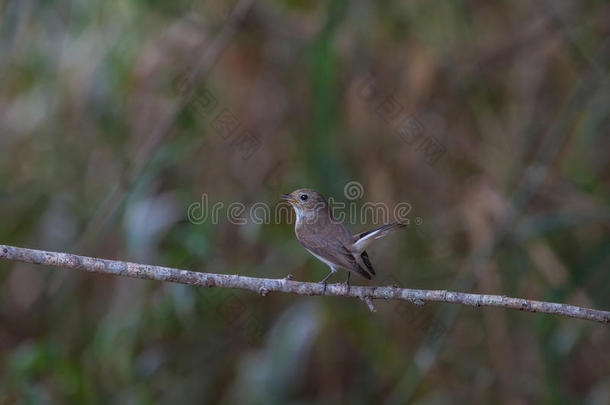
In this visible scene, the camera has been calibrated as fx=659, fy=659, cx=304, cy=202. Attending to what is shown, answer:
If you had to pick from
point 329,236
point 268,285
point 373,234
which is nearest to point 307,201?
point 329,236

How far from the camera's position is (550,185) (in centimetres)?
692

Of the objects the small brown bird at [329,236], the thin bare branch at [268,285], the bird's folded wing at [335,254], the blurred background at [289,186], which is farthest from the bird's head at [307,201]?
the thin bare branch at [268,285]

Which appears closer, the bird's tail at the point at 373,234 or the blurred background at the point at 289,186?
the bird's tail at the point at 373,234

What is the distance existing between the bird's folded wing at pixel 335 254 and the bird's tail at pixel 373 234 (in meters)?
0.09

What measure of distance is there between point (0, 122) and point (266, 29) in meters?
3.20

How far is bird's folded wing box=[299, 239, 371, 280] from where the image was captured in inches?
163

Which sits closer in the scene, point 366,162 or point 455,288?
point 455,288

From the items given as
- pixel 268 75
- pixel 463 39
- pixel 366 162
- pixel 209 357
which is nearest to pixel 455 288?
pixel 366 162

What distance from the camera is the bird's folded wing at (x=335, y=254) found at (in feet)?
13.6

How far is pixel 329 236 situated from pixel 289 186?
130 cm

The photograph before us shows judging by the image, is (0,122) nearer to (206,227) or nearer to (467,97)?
(206,227)

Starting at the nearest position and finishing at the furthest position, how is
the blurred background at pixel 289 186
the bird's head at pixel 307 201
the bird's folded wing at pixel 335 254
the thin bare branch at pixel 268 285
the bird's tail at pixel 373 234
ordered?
the thin bare branch at pixel 268 285
the bird's tail at pixel 373 234
the bird's folded wing at pixel 335 254
the bird's head at pixel 307 201
the blurred background at pixel 289 186

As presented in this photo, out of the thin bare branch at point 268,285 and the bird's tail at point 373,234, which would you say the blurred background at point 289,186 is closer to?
the bird's tail at point 373,234

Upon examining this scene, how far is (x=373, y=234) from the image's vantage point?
420 cm
